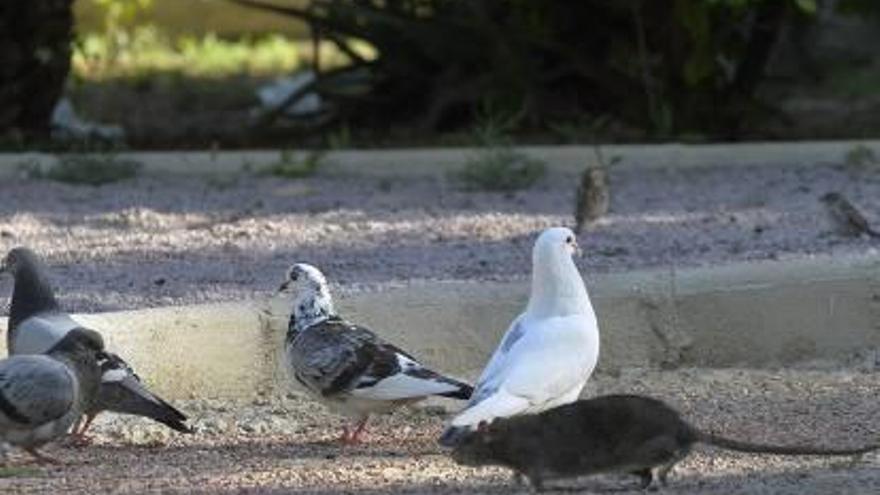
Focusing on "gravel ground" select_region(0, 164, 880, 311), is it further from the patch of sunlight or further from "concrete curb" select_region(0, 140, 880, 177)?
the patch of sunlight

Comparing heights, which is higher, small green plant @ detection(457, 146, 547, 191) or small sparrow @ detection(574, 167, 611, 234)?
small sparrow @ detection(574, 167, 611, 234)

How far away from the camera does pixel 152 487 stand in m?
7.02

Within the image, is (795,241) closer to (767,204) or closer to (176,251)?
(767,204)

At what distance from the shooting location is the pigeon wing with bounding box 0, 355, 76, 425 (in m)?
7.18

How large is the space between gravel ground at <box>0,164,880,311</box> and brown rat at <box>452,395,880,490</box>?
8.08ft

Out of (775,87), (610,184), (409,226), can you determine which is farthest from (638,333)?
(775,87)

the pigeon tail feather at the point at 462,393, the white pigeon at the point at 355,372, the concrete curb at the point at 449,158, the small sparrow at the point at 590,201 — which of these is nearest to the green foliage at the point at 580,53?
the concrete curb at the point at 449,158

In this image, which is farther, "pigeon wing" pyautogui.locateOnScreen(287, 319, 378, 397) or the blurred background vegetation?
the blurred background vegetation

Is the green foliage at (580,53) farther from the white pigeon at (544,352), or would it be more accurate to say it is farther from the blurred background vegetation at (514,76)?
the white pigeon at (544,352)

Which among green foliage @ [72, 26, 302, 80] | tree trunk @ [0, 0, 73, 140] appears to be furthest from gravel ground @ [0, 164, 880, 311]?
green foliage @ [72, 26, 302, 80]

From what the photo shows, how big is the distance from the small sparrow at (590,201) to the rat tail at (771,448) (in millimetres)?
3660

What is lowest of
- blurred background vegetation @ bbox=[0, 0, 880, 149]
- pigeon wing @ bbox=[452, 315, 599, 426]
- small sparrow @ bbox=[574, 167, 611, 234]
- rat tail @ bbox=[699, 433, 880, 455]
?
blurred background vegetation @ bbox=[0, 0, 880, 149]

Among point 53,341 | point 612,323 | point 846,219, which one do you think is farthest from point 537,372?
Answer: point 846,219

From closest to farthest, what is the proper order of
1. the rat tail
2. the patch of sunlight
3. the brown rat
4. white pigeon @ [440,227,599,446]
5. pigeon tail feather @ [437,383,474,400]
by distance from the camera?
the brown rat → the rat tail → white pigeon @ [440,227,599,446] → pigeon tail feather @ [437,383,474,400] → the patch of sunlight
